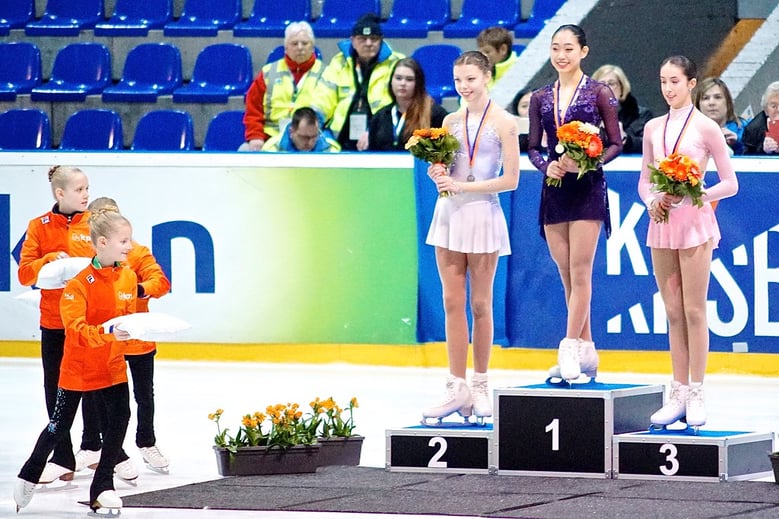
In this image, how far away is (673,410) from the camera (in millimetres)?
6926

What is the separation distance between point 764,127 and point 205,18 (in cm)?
558

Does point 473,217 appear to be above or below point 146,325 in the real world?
above

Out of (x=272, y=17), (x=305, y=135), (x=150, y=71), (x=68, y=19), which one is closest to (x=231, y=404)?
(x=305, y=135)

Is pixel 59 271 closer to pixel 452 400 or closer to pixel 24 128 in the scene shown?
pixel 452 400

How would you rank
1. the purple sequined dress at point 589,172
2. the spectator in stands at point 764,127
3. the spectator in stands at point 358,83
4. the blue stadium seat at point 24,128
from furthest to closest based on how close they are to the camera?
the blue stadium seat at point 24,128, the spectator in stands at point 358,83, the spectator in stands at point 764,127, the purple sequined dress at point 589,172

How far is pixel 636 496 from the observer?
636 centimetres

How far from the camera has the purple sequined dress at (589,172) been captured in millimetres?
7008

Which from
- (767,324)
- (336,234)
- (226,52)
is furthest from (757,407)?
(226,52)

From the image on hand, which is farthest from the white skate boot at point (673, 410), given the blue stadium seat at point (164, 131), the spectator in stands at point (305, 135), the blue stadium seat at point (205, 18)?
the blue stadium seat at point (205, 18)

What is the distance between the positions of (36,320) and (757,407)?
5153mm

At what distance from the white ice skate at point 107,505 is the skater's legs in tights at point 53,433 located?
29cm

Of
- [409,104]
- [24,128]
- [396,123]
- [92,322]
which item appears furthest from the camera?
[24,128]

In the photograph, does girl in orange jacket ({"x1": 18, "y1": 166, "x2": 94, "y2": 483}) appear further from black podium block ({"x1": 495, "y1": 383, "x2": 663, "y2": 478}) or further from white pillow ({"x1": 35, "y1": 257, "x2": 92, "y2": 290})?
black podium block ({"x1": 495, "y1": 383, "x2": 663, "y2": 478})

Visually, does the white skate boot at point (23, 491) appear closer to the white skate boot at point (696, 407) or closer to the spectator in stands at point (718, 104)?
the white skate boot at point (696, 407)
